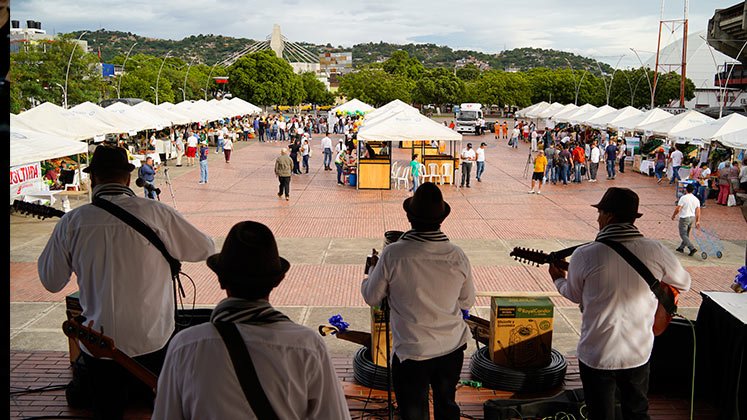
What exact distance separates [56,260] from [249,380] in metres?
1.97

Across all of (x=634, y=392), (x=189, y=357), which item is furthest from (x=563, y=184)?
(x=189, y=357)

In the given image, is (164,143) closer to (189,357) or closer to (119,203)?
(119,203)

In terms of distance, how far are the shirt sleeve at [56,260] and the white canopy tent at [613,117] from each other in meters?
30.2

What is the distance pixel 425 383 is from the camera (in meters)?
3.94

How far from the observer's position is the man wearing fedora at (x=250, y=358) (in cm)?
213

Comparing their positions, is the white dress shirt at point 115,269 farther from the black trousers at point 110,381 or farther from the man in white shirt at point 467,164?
the man in white shirt at point 467,164

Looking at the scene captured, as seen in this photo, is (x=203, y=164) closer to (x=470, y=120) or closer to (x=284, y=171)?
(x=284, y=171)

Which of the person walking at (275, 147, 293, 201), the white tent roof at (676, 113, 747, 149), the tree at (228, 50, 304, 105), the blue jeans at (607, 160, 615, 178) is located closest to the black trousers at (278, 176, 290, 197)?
the person walking at (275, 147, 293, 201)

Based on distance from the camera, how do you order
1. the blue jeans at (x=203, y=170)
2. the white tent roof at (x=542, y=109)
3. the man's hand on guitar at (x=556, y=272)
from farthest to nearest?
the white tent roof at (x=542, y=109)
the blue jeans at (x=203, y=170)
the man's hand on guitar at (x=556, y=272)

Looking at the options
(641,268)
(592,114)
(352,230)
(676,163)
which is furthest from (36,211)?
(592,114)

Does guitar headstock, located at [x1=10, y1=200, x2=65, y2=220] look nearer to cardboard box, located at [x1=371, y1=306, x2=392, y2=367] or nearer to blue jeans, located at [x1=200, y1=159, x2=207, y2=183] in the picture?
cardboard box, located at [x1=371, y1=306, x2=392, y2=367]

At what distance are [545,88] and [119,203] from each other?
84.5 m

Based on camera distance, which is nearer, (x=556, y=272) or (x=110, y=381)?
(x=110, y=381)

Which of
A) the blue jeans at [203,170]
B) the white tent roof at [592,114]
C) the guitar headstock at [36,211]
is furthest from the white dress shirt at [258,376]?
the white tent roof at [592,114]
